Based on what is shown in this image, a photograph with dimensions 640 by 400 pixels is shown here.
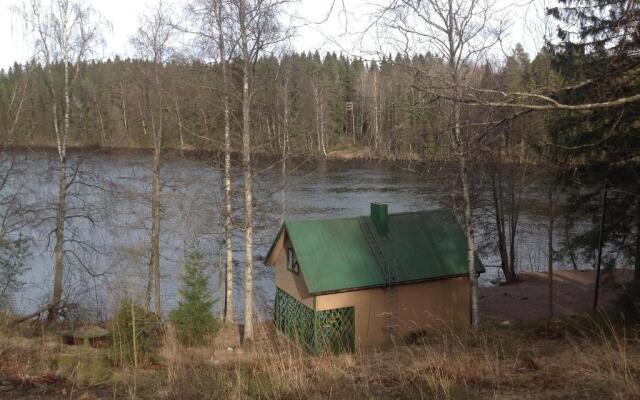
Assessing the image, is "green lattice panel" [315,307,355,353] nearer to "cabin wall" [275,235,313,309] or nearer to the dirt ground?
"cabin wall" [275,235,313,309]

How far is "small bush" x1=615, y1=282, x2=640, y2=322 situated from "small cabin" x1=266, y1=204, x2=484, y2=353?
3.73 m

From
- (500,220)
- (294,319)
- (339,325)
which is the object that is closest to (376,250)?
(339,325)

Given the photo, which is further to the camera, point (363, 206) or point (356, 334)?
point (363, 206)

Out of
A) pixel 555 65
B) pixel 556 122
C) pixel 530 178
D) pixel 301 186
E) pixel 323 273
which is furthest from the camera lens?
pixel 301 186

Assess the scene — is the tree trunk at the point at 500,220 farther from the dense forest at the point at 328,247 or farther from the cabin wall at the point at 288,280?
the cabin wall at the point at 288,280

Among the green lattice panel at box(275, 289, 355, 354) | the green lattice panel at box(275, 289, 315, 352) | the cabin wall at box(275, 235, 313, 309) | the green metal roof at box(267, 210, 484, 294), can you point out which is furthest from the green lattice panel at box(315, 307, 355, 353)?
the green metal roof at box(267, 210, 484, 294)

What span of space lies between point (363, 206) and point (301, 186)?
756 centimetres

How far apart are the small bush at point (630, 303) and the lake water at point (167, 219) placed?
435 centimetres

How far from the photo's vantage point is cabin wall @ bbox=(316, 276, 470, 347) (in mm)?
14258

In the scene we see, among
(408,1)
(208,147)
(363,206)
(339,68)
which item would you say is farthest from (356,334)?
(339,68)

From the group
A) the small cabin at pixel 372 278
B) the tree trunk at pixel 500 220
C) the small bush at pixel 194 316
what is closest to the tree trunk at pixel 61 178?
the small bush at pixel 194 316

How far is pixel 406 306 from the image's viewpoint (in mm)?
14727

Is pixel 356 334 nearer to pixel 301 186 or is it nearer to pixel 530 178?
pixel 530 178

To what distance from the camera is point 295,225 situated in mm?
15031
